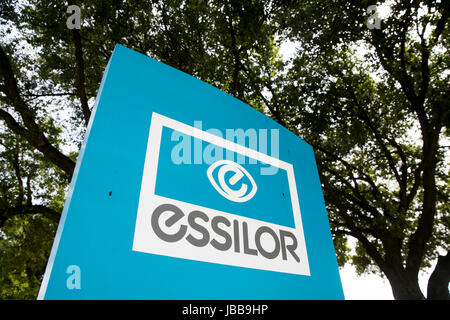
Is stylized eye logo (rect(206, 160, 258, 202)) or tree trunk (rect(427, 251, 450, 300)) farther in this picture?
tree trunk (rect(427, 251, 450, 300))

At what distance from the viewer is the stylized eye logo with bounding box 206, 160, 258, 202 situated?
3.66 ft

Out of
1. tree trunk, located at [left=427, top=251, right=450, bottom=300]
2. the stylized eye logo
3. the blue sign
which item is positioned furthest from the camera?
tree trunk, located at [left=427, top=251, right=450, bottom=300]

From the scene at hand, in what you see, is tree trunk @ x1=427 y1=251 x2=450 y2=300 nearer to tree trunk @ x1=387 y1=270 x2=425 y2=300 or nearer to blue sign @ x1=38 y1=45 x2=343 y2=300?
tree trunk @ x1=387 y1=270 x2=425 y2=300

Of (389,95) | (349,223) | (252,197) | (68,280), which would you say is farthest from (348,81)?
(68,280)

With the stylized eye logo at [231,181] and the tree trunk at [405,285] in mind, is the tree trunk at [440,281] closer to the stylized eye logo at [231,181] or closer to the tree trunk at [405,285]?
the tree trunk at [405,285]

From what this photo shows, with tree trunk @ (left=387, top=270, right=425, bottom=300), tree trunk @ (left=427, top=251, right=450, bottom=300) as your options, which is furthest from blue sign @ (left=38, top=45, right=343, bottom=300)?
tree trunk @ (left=427, top=251, right=450, bottom=300)

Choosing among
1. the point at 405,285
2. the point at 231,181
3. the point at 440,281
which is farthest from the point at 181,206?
the point at 440,281

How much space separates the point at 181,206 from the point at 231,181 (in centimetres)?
27

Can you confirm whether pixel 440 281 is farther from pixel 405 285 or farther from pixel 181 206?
pixel 181 206

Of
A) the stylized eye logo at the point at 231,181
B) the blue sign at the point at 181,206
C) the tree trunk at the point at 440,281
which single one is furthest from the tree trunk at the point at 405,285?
the stylized eye logo at the point at 231,181

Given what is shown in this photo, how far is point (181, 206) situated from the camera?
3.23ft

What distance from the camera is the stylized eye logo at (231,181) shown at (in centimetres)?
112

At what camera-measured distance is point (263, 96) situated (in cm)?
745

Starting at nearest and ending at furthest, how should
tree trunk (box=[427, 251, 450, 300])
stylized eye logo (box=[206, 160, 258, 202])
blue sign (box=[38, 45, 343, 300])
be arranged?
1. blue sign (box=[38, 45, 343, 300])
2. stylized eye logo (box=[206, 160, 258, 202])
3. tree trunk (box=[427, 251, 450, 300])
